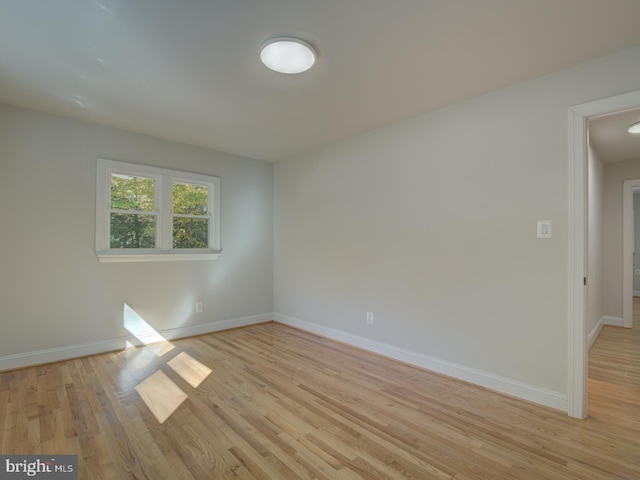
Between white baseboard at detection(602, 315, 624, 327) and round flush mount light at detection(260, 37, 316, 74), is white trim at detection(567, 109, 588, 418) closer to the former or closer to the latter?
round flush mount light at detection(260, 37, 316, 74)

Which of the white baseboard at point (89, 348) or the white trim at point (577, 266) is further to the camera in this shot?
the white baseboard at point (89, 348)

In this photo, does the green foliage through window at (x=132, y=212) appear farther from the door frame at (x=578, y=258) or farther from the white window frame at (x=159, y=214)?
the door frame at (x=578, y=258)

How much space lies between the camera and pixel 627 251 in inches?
188

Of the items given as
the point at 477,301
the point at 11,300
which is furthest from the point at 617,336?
the point at 11,300

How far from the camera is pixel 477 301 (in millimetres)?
2787

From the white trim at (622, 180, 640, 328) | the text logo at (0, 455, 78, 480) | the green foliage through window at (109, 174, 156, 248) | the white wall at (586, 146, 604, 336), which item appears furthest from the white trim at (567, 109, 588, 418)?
the green foliage through window at (109, 174, 156, 248)

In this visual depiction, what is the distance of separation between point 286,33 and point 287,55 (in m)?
0.18

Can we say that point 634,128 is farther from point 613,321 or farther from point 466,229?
point 613,321

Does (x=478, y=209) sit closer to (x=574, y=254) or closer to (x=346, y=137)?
(x=574, y=254)

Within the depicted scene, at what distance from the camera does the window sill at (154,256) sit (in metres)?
3.56

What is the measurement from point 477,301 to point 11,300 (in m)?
4.35

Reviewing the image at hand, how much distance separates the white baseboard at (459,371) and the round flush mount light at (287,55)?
2.80 meters

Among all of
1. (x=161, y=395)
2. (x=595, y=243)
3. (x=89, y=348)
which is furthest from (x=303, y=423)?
(x=595, y=243)

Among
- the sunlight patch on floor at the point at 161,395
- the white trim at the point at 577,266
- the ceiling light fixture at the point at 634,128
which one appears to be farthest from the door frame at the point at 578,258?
the sunlight patch on floor at the point at 161,395
